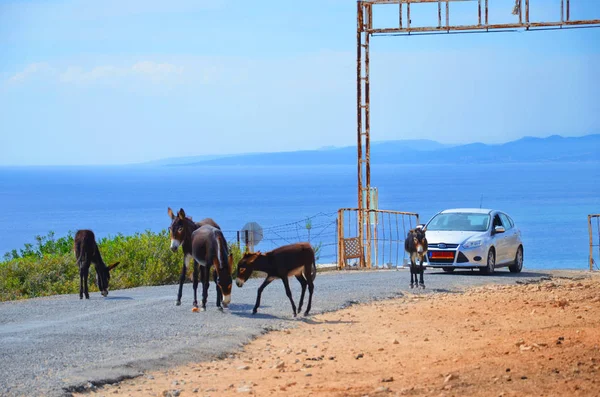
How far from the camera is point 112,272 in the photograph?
2611 centimetres

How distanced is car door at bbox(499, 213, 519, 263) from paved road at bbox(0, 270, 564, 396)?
4.74 meters

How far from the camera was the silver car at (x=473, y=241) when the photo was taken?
26469 mm

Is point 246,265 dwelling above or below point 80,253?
above

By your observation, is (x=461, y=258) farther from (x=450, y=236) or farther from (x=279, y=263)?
(x=279, y=263)

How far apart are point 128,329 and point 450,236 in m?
13.0

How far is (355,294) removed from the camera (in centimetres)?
2103

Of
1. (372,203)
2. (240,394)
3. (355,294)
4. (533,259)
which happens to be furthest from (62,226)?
(240,394)

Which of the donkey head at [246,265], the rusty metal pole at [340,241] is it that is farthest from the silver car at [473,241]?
the donkey head at [246,265]

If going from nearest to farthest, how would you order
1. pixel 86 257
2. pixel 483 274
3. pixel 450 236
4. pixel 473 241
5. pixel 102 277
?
pixel 86 257 < pixel 102 277 < pixel 473 241 < pixel 483 274 < pixel 450 236

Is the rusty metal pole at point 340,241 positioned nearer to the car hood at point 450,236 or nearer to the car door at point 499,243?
the car hood at point 450,236

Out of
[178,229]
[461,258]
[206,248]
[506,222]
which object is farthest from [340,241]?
[206,248]

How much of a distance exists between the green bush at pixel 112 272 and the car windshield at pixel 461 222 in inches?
212

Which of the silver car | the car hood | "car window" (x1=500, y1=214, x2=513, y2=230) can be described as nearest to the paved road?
the silver car

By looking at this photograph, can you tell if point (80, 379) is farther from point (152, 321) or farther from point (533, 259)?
point (533, 259)
